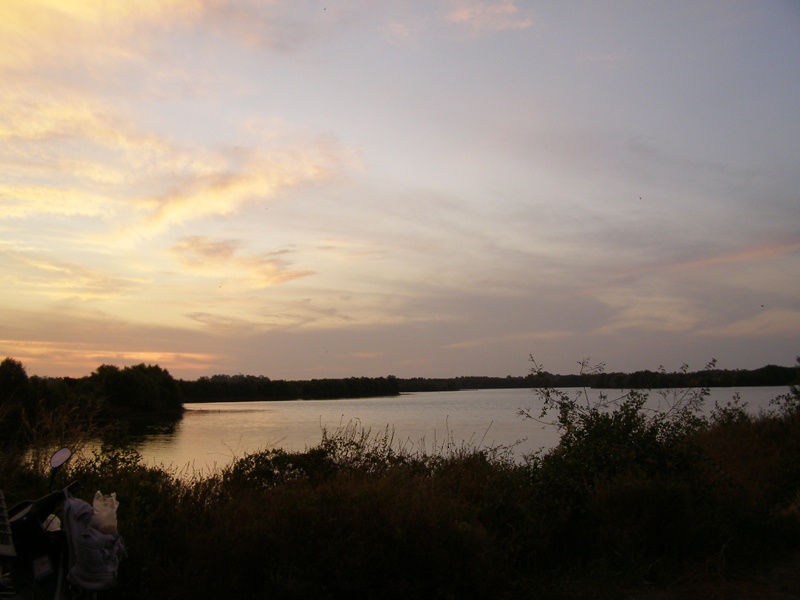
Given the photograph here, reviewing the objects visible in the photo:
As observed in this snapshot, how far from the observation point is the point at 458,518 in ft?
20.4

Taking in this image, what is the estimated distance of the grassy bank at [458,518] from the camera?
17.4 ft

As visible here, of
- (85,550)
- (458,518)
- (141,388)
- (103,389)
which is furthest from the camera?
(141,388)

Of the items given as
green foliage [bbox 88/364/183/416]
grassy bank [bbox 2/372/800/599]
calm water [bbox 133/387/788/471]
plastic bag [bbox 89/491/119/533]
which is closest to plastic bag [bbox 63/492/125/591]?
plastic bag [bbox 89/491/119/533]

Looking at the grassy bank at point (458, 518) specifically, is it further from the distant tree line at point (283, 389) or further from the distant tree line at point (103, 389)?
the distant tree line at point (283, 389)

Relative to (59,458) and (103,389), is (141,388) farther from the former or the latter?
(59,458)

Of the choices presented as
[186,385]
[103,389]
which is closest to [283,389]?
[186,385]

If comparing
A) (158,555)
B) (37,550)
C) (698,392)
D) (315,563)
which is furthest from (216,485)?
(698,392)

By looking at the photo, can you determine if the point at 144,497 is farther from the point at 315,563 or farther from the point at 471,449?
the point at 471,449

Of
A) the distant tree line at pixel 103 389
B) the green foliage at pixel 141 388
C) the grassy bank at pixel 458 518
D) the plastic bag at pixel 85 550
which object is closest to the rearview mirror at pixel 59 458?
the plastic bag at pixel 85 550

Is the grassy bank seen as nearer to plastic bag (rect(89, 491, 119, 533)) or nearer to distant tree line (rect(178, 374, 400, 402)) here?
plastic bag (rect(89, 491, 119, 533))

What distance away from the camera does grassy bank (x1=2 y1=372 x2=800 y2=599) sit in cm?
531

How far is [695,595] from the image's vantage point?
231 inches

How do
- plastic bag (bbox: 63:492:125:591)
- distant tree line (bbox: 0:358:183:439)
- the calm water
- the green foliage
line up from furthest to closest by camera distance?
the green foliage, the calm water, distant tree line (bbox: 0:358:183:439), plastic bag (bbox: 63:492:125:591)

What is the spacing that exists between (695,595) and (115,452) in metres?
7.62
